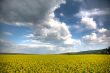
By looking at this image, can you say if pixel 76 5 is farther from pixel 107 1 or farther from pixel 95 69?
pixel 95 69

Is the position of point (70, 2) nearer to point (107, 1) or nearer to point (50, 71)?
point (107, 1)

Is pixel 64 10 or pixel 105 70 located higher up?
pixel 64 10

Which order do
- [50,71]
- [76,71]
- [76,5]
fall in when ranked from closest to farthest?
1. [50,71]
2. [76,71]
3. [76,5]

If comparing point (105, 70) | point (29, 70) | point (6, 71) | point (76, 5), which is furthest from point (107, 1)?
point (6, 71)

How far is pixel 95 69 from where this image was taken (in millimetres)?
10141

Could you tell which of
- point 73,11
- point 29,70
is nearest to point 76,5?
point 73,11

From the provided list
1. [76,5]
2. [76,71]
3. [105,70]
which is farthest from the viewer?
[76,5]

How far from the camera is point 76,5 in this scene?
10.7 metres

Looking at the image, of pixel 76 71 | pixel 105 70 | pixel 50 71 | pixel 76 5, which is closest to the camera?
pixel 50 71

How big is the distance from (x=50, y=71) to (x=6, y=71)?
6.07 feet

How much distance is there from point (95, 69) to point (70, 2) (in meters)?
3.51

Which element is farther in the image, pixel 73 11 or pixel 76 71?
pixel 73 11

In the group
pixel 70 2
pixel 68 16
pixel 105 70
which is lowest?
pixel 105 70

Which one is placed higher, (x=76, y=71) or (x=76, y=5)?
(x=76, y=5)
